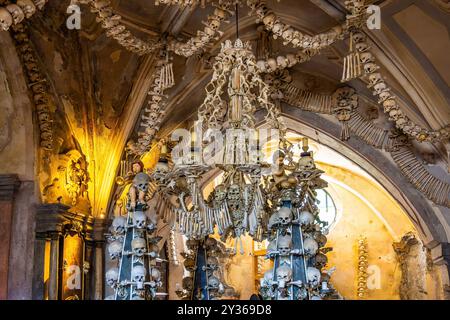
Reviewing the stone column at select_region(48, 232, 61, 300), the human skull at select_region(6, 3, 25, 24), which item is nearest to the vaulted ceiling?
the stone column at select_region(48, 232, 61, 300)

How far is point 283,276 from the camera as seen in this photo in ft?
17.4

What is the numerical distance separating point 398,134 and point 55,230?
3.45 m

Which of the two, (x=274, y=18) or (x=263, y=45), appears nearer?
(x=274, y=18)

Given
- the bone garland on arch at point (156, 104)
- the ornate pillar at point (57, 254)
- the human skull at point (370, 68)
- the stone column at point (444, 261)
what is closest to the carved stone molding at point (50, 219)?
the ornate pillar at point (57, 254)

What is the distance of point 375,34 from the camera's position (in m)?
7.50

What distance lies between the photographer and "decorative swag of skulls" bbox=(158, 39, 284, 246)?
570 cm

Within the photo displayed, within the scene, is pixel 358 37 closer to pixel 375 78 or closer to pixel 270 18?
pixel 375 78

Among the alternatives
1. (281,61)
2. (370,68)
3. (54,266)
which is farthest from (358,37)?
(54,266)

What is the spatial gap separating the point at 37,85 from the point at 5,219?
1.16m

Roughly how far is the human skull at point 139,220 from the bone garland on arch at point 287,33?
1.91 m

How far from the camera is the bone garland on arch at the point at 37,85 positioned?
698 centimetres
